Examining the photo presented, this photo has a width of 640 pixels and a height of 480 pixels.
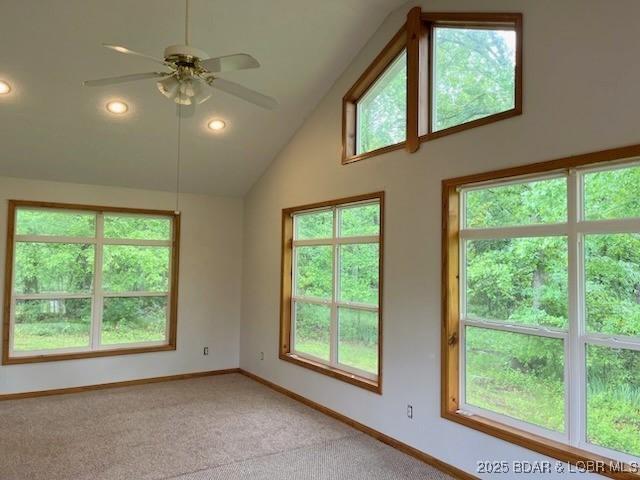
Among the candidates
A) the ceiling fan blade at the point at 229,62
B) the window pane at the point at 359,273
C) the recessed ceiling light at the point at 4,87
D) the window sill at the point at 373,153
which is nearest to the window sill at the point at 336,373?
the window pane at the point at 359,273

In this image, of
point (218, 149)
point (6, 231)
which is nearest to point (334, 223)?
point (218, 149)

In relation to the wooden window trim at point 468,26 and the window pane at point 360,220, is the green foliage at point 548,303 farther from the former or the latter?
the window pane at point 360,220

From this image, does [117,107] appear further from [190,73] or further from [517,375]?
[517,375]

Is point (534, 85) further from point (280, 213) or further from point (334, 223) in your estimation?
point (280, 213)

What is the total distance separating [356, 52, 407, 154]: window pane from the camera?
403cm

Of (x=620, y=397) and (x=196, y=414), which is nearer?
(x=620, y=397)

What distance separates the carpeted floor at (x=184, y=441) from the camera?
10.7ft

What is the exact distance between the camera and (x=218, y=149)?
5262mm

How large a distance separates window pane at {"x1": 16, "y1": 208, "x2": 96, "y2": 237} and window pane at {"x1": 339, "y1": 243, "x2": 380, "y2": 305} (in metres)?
3.14

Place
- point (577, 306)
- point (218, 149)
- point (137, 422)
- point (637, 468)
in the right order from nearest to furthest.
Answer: point (637, 468), point (577, 306), point (137, 422), point (218, 149)

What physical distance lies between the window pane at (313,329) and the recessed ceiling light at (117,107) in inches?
109

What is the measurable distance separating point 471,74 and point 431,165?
2.44 feet

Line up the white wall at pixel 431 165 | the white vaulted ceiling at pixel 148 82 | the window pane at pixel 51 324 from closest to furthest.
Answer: the white wall at pixel 431 165 → the white vaulted ceiling at pixel 148 82 → the window pane at pixel 51 324

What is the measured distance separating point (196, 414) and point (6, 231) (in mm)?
2890
